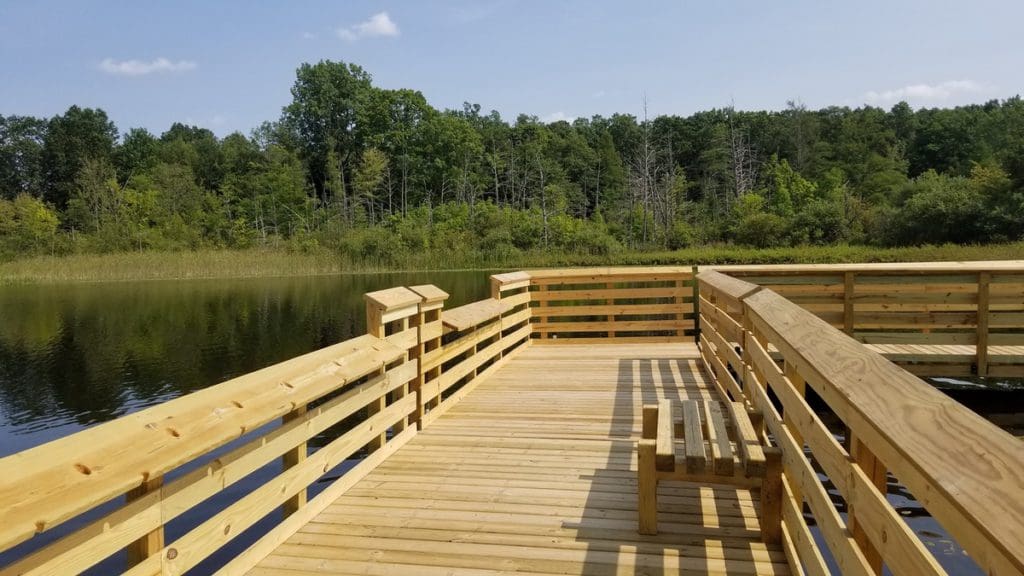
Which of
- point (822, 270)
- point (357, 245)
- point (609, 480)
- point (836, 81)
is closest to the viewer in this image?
point (609, 480)

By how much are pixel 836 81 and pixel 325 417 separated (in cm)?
5312

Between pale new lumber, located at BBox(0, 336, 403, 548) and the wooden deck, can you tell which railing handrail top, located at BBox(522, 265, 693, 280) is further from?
pale new lumber, located at BBox(0, 336, 403, 548)

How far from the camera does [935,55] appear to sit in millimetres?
15523

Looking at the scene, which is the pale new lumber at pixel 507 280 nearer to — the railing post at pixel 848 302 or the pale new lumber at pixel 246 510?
the pale new lumber at pixel 246 510

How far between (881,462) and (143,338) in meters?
15.5

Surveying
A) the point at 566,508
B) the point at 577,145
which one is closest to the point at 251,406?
the point at 566,508

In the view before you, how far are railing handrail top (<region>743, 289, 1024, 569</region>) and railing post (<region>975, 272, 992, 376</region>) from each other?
5.53 meters

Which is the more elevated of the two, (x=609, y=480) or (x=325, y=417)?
(x=325, y=417)

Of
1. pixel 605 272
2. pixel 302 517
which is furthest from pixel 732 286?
pixel 605 272

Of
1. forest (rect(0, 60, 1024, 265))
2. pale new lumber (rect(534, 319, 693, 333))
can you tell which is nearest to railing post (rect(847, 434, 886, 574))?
pale new lumber (rect(534, 319, 693, 333))

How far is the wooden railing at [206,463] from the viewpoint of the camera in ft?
5.01

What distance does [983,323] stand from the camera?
6.28 metres

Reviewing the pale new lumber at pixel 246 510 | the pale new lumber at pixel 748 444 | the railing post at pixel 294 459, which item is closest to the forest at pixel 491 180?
the pale new lumber at pixel 748 444

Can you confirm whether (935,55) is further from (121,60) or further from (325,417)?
(121,60)
